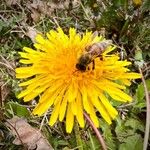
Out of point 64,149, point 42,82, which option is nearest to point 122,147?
point 64,149

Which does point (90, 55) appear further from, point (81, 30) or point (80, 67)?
point (81, 30)

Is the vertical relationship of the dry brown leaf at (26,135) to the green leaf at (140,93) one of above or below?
below

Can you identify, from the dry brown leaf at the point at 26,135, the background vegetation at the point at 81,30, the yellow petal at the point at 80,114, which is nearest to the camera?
the yellow petal at the point at 80,114

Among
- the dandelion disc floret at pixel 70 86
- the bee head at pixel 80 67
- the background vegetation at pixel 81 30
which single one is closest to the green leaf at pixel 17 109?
the background vegetation at pixel 81 30

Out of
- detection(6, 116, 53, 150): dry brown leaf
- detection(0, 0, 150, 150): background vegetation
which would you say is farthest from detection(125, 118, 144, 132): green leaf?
detection(6, 116, 53, 150): dry brown leaf

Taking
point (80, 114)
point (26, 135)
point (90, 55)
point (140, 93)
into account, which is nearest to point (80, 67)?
point (90, 55)

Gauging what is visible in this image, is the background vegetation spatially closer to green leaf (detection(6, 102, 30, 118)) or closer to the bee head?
green leaf (detection(6, 102, 30, 118))

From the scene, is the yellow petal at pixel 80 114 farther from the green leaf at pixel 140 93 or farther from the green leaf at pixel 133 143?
the green leaf at pixel 140 93
